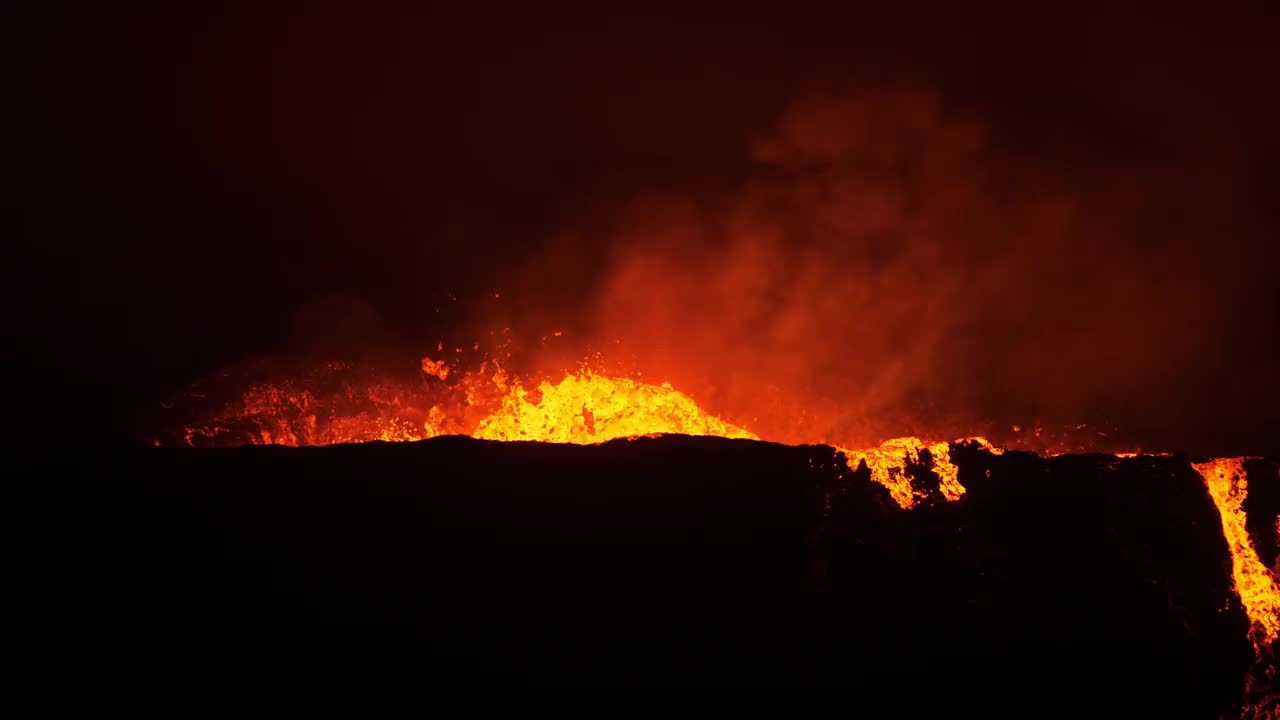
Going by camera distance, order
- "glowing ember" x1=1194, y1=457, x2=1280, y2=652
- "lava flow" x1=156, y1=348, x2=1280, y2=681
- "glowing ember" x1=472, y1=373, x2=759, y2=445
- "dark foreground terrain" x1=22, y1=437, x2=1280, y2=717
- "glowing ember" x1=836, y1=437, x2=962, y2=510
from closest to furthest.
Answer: "dark foreground terrain" x1=22, y1=437, x2=1280, y2=717 < "glowing ember" x1=1194, y1=457, x2=1280, y2=652 < "glowing ember" x1=836, y1=437, x2=962, y2=510 < "lava flow" x1=156, y1=348, x2=1280, y2=681 < "glowing ember" x1=472, y1=373, x2=759, y2=445

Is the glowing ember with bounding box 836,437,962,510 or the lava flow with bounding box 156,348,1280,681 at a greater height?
the lava flow with bounding box 156,348,1280,681

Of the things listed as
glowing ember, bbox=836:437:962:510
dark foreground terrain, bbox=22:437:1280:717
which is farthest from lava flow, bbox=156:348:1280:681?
dark foreground terrain, bbox=22:437:1280:717

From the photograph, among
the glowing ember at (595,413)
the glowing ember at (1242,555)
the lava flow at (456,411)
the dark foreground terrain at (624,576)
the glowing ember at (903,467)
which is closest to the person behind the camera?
the dark foreground terrain at (624,576)

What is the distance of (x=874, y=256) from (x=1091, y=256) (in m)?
1.70

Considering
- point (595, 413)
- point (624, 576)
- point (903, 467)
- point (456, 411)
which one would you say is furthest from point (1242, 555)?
point (456, 411)

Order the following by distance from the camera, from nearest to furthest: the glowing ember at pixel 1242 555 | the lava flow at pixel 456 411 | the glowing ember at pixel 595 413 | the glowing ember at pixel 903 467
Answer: the glowing ember at pixel 1242 555 → the glowing ember at pixel 903 467 → the lava flow at pixel 456 411 → the glowing ember at pixel 595 413

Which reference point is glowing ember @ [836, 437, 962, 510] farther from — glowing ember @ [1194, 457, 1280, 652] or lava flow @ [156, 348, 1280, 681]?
lava flow @ [156, 348, 1280, 681]

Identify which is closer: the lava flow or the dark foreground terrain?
the dark foreground terrain

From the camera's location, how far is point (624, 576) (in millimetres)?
2666

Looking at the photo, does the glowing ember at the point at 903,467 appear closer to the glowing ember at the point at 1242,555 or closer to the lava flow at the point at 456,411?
the glowing ember at the point at 1242,555

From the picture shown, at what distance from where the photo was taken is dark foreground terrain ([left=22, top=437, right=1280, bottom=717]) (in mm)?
2496

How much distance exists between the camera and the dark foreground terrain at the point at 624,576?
2.50 meters

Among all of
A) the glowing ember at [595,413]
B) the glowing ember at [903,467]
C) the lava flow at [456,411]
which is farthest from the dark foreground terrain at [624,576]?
the glowing ember at [595,413]

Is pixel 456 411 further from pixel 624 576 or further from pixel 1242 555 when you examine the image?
pixel 1242 555
